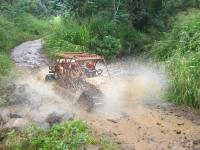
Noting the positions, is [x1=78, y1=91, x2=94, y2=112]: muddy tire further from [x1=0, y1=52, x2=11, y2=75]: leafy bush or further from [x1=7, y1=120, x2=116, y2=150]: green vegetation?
[x1=0, y1=52, x2=11, y2=75]: leafy bush

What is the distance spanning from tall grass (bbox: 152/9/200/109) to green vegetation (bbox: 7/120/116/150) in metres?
4.84

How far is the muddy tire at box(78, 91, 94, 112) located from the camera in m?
12.8

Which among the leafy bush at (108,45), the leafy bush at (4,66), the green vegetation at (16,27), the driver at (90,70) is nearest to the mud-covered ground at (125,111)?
the driver at (90,70)

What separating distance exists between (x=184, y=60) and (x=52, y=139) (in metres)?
7.20

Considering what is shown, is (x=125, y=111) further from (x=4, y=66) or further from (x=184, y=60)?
(x=4, y=66)

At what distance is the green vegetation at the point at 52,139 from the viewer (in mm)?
8750

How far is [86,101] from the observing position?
12.9 m

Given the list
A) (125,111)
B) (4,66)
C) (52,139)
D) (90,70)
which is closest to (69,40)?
(4,66)

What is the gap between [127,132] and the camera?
37.8 ft

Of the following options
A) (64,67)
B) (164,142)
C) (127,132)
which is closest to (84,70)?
(64,67)

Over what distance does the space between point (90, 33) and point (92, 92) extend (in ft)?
32.6

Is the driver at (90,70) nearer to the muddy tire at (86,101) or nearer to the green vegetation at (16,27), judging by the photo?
the muddy tire at (86,101)

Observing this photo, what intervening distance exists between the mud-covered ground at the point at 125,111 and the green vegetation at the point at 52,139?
33.2 inches

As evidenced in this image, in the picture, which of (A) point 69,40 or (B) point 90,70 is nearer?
(B) point 90,70
